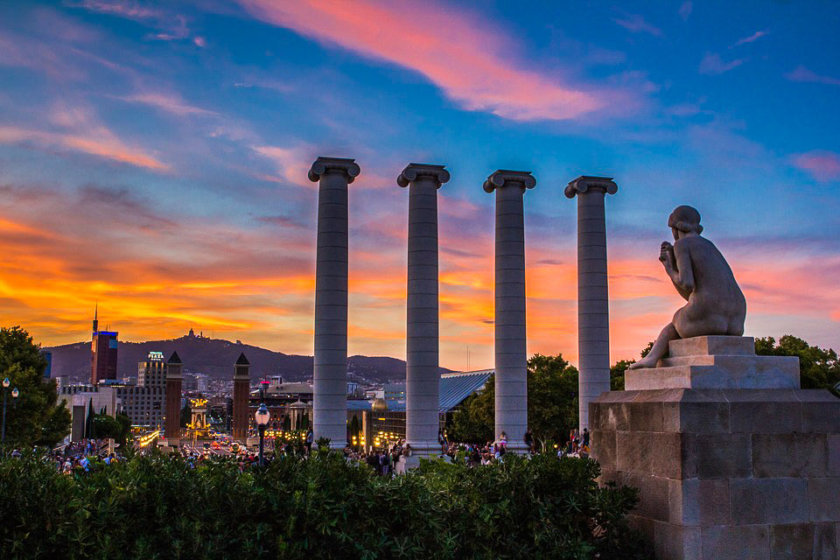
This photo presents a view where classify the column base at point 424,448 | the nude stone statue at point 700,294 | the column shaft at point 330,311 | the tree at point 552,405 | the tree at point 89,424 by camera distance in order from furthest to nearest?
the tree at point 89,424
the tree at point 552,405
the column base at point 424,448
the column shaft at point 330,311
the nude stone statue at point 700,294

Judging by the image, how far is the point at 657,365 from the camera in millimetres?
15266

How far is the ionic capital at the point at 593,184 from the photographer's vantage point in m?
52.8

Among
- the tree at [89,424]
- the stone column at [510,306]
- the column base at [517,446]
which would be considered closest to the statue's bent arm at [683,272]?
the column base at [517,446]

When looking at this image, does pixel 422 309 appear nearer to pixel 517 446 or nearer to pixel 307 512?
pixel 517 446

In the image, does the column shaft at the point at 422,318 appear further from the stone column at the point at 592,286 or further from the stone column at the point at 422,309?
the stone column at the point at 592,286

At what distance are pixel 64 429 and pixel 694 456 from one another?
279ft

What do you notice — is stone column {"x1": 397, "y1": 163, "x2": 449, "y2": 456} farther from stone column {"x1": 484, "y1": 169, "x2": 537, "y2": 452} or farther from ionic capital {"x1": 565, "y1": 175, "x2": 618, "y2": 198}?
ionic capital {"x1": 565, "y1": 175, "x2": 618, "y2": 198}

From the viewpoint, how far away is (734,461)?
13242 mm

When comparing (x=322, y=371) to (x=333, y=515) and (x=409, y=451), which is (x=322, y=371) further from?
(x=333, y=515)

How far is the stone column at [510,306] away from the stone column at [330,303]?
10.5m

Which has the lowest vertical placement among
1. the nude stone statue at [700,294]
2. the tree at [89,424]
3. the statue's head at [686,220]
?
the tree at [89,424]

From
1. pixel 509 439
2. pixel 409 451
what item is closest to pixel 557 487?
pixel 409 451

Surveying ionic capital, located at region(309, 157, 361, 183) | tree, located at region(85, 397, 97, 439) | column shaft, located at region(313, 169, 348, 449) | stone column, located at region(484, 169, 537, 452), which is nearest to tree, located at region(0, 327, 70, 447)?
column shaft, located at region(313, 169, 348, 449)

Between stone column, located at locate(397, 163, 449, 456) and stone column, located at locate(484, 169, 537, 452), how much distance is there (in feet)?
14.6
